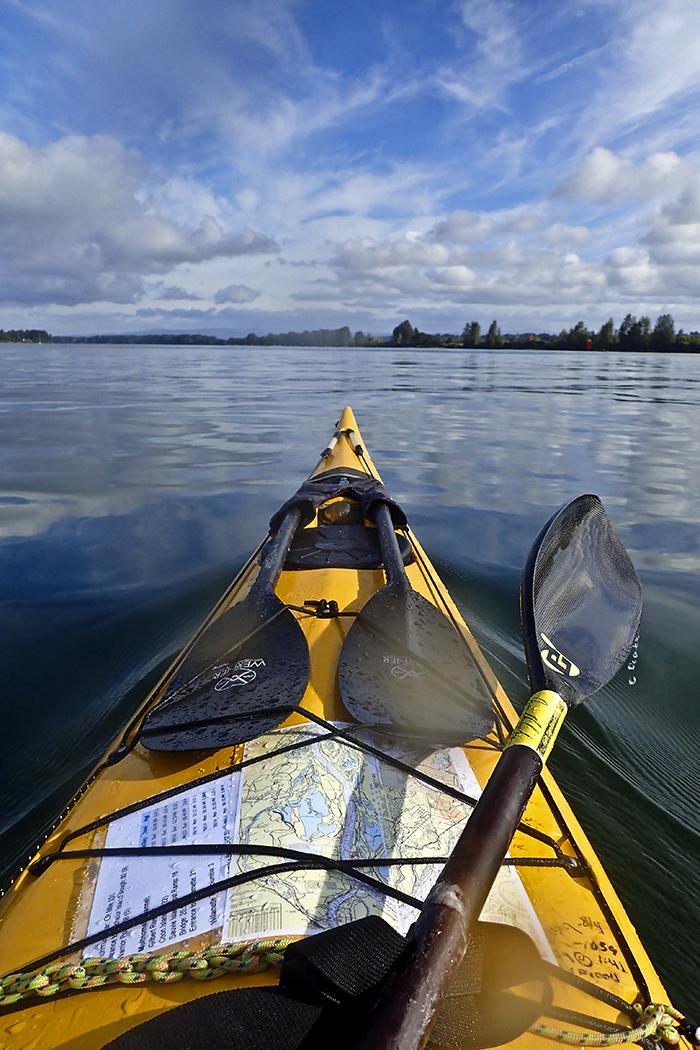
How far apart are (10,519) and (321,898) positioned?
6981mm

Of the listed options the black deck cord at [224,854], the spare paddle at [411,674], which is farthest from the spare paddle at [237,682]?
the black deck cord at [224,854]

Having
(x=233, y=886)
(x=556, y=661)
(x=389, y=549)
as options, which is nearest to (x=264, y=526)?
(x=389, y=549)

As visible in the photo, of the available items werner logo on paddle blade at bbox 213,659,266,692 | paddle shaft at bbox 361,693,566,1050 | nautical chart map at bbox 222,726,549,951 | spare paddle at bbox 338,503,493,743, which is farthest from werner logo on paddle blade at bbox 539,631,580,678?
werner logo on paddle blade at bbox 213,659,266,692

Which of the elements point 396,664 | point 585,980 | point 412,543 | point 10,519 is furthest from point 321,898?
point 10,519

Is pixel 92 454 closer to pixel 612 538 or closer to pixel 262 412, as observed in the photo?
pixel 262 412

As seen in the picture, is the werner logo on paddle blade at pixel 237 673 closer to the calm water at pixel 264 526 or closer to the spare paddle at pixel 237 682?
the spare paddle at pixel 237 682

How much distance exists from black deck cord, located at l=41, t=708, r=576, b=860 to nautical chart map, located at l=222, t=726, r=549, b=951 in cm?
2

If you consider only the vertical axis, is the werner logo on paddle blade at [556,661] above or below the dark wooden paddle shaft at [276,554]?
above

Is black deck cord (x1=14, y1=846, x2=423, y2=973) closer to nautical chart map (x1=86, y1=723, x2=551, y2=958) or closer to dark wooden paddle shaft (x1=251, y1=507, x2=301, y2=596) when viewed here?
nautical chart map (x1=86, y1=723, x2=551, y2=958)

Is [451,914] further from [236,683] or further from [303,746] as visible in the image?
[236,683]

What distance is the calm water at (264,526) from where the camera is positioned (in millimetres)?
2900

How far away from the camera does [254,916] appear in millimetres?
1474

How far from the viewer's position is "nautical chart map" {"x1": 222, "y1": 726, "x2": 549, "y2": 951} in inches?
59.1

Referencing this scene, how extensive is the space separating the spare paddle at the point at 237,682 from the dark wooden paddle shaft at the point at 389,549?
707mm
